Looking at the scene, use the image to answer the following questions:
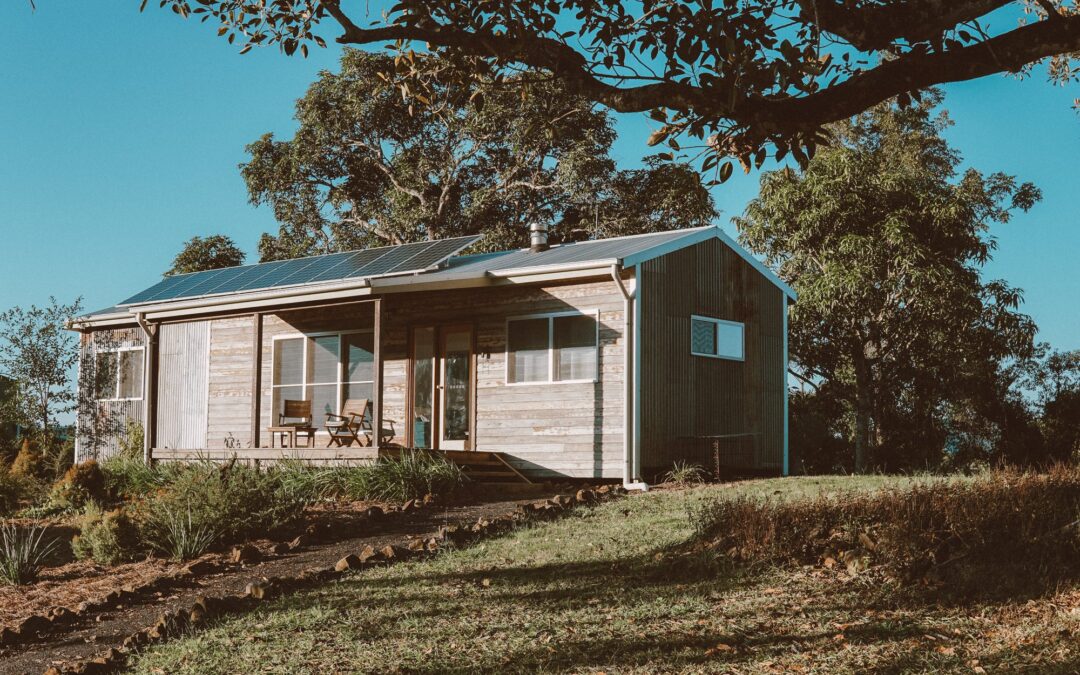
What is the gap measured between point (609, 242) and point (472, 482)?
17.5ft

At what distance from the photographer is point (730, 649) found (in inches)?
255

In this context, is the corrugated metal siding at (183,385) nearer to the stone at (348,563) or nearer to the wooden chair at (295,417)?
the wooden chair at (295,417)

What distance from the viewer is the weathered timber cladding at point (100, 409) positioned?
73.1ft

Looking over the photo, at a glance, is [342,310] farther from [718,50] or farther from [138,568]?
[718,50]

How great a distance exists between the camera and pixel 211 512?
1097 cm

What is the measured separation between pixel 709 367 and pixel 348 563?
887 cm

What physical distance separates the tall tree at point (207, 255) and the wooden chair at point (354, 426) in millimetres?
15471

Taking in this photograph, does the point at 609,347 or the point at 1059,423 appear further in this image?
the point at 1059,423

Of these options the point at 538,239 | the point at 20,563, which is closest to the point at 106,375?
the point at 538,239

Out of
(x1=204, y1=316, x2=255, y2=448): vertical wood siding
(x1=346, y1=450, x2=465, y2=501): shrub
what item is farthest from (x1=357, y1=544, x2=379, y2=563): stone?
(x1=204, y1=316, x2=255, y2=448): vertical wood siding

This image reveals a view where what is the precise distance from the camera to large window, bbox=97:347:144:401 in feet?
72.7

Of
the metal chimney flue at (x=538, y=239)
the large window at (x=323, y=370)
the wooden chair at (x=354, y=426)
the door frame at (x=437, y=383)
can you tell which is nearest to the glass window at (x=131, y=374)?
the large window at (x=323, y=370)

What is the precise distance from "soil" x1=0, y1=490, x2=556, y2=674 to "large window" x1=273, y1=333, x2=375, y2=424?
5.67 metres

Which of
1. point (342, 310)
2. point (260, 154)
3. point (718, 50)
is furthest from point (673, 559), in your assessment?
point (260, 154)
